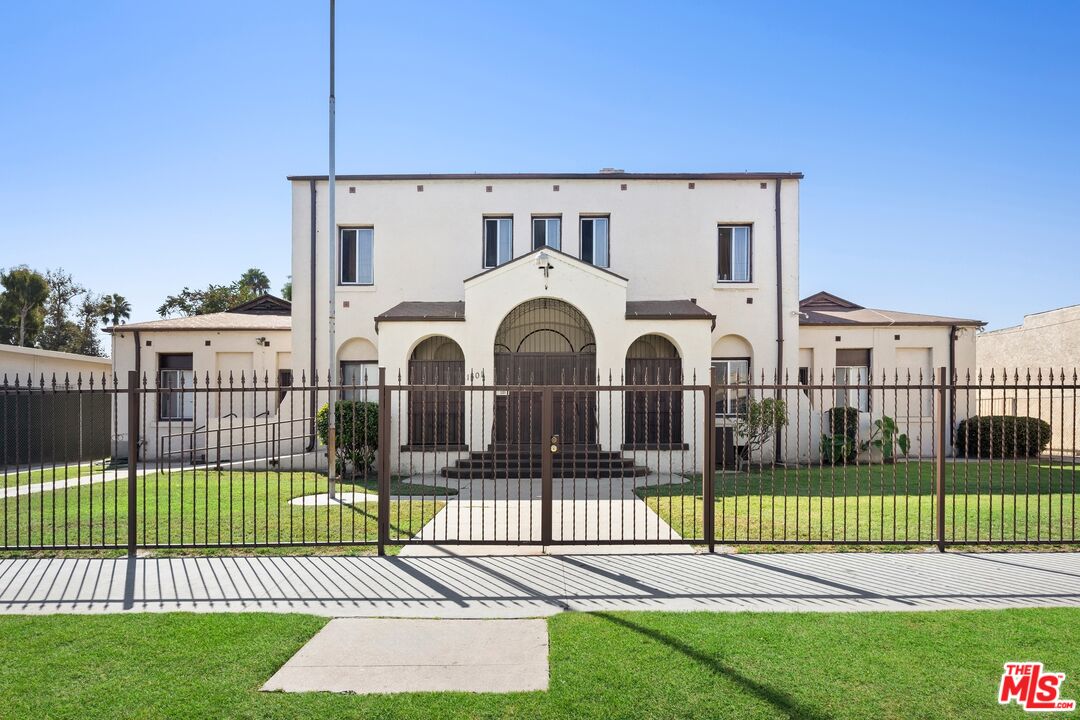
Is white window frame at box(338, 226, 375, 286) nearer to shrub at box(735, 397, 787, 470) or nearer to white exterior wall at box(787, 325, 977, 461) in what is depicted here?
shrub at box(735, 397, 787, 470)

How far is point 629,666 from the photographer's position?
4.77 meters

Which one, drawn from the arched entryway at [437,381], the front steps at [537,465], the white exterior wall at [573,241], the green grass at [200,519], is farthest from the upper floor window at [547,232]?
the green grass at [200,519]

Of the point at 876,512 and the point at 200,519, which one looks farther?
the point at 876,512

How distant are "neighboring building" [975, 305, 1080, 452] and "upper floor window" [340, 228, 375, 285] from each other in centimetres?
1949

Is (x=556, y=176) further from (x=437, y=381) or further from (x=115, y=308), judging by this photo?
(x=115, y=308)

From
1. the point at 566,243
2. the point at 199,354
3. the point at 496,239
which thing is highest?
the point at 496,239

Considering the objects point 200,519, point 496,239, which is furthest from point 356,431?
point 496,239

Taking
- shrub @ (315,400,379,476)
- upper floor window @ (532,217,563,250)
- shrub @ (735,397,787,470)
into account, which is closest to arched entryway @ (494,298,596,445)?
upper floor window @ (532,217,563,250)

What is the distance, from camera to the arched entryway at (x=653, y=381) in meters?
17.0

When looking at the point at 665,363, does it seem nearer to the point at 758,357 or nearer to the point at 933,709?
the point at 758,357

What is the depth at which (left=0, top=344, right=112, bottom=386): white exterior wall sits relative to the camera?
21.1 meters

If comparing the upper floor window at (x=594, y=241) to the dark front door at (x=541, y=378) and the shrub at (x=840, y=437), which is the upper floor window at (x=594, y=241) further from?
the shrub at (x=840, y=437)

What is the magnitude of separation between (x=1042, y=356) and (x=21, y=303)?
47959mm

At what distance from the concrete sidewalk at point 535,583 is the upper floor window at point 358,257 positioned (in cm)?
1247
